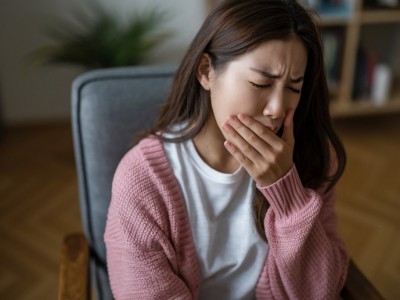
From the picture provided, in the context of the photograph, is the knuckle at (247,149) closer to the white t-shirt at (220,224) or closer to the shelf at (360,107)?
the white t-shirt at (220,224)

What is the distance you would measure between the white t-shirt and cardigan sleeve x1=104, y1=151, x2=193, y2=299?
0.08 meters

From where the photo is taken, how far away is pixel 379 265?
1896mm

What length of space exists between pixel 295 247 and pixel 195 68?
40 centimetres

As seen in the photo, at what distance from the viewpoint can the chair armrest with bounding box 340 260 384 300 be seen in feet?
3.35

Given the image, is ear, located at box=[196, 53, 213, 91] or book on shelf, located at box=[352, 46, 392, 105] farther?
book on shelf, located at box=[352, 46, 392, 105]

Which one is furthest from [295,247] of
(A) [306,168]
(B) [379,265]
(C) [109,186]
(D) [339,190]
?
(D) [339,190]

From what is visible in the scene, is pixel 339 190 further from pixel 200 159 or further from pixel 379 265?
pixel 200 159

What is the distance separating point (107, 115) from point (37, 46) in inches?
61.2

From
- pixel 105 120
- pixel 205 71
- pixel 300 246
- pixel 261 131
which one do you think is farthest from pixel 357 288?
pixel 105 120

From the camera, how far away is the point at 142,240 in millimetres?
956

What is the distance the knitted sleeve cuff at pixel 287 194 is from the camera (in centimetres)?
93

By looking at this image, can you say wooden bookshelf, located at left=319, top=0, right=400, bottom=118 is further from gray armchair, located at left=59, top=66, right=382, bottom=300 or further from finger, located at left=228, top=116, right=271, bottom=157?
finger, located at left=228, top=116, right=271, bottom=157

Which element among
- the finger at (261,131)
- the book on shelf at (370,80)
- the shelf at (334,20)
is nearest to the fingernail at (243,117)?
the finger at (261,131)

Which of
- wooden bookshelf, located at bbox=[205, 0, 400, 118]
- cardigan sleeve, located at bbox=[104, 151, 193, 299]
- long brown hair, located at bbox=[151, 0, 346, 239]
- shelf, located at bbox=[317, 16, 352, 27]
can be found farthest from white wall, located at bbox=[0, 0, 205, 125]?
cardigan sleeve, located at bbox=[104, 151, 193, 299]
